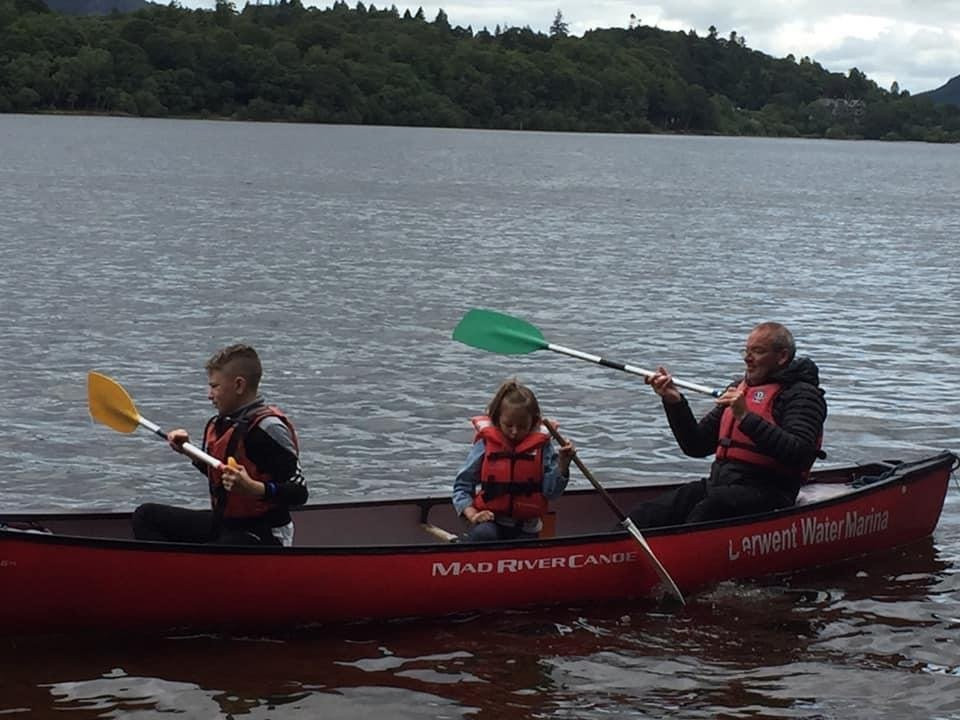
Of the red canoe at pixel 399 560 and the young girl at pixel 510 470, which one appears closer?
the red canoe at pixel 399 560

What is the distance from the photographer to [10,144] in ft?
236

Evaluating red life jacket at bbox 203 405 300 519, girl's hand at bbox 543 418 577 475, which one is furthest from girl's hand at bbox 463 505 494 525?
red life jacket at bbox 203 405 300 519

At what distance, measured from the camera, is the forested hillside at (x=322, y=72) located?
4970 inches

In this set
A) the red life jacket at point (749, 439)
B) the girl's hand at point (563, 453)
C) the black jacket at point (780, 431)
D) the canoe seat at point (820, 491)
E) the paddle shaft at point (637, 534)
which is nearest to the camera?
the girl's hand at point (563, 453)

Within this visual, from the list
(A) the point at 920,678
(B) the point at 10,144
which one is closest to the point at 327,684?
(A) the point at 920,678

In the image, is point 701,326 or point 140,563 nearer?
point 140,563

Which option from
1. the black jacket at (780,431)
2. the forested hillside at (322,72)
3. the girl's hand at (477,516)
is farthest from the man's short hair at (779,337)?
the forested hillside at (322,72)

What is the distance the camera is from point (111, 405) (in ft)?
27.1

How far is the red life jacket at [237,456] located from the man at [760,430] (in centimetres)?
219

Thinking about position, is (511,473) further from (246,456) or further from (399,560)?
(246,456)

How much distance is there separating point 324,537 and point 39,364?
7.63 metres

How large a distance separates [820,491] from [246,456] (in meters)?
3.94

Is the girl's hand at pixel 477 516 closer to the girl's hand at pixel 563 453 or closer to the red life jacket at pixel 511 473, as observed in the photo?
the red life jacket at pixel 511 473

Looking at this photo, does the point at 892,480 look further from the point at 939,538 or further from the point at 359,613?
the point at 359,613
